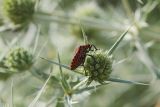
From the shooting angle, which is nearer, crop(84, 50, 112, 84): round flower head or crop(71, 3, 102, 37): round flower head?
crop(84, 50, 112, 84): round flower head

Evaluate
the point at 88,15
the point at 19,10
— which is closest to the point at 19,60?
the point at 19,10

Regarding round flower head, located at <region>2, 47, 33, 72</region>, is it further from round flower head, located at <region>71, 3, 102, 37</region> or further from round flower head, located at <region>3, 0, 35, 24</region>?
round flower head, located at <region>71, 3, 102, 37</region>

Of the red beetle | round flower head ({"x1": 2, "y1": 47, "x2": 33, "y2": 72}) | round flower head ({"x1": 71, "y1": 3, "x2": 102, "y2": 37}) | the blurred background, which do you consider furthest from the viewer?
round flower head ({"x1": 71, "y1": 3, "x2": 102, "y2": 37})

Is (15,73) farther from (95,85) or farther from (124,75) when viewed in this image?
(124,75)

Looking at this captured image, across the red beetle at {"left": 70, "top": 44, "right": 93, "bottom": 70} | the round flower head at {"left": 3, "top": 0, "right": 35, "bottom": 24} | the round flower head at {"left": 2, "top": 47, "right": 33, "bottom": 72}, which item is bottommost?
the red beetle at {"left": 70, "top": 44, "right": 93, "bottom": 70}

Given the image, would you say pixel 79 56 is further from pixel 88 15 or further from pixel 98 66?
pixel 88 15

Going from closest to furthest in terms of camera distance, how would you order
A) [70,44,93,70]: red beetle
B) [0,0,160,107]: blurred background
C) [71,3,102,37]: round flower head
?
[70,44,93,70]: red beetle < [0,0,160,107]: blurred background < [71,3,102,37]: round flower head

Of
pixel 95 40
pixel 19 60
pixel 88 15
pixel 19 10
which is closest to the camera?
pixel 19 60

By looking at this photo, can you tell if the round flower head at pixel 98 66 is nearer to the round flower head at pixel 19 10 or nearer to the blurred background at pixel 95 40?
the blurred background at pixel 95 40

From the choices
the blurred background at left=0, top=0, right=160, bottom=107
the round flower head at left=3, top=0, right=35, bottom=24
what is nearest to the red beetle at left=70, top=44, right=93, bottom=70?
the blurred background at left=0, top=0, right=160, bottom=107
